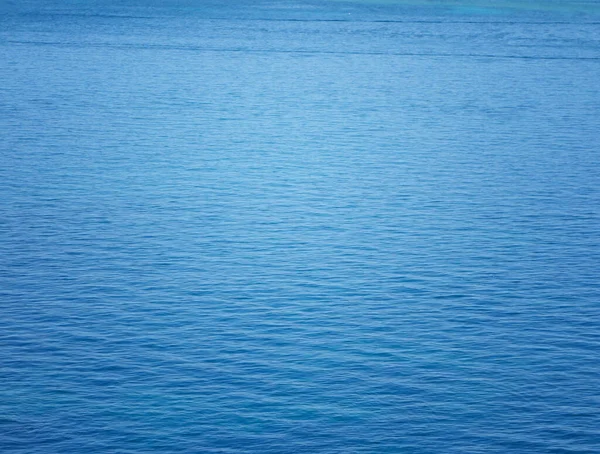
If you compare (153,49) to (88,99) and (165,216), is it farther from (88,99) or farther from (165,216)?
(165,216)

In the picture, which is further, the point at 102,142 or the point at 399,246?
the point at 102,142

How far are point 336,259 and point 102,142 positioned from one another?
3207 centimetres

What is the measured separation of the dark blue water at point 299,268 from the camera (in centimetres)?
3697

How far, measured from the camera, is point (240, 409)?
37312 mm

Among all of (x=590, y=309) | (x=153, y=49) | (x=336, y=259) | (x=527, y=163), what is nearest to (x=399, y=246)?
(x=336, y=259)

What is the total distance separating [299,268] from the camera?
52.5 meters

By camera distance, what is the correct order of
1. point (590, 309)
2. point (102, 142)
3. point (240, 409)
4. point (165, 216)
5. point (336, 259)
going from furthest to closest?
1. point (102, 142)
2. point (165, 216)
3. point (336, 259)
4. point (590, 309)
5. point (240, 409)

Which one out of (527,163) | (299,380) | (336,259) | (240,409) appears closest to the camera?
(240,409)

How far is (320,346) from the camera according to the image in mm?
42844

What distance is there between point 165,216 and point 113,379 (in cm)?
2247

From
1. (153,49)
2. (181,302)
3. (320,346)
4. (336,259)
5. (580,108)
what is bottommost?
(320,346)

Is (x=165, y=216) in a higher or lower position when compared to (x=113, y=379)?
higher

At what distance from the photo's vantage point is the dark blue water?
36969mm

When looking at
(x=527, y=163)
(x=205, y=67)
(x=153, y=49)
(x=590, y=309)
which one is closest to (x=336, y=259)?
(x=590, y=309)
